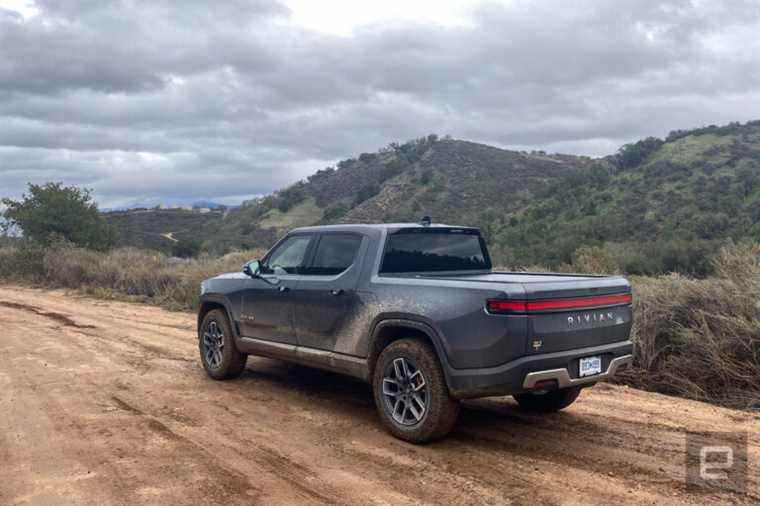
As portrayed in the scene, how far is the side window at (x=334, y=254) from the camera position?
20.0 ft

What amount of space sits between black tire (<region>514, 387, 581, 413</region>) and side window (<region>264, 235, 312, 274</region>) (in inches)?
104

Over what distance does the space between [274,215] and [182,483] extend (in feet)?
170

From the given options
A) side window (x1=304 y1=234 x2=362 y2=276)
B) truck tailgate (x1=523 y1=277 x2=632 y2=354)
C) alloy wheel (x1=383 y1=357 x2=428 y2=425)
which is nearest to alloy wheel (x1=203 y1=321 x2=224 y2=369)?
side window (x1=304 y1=234 x2=362 y2=276)

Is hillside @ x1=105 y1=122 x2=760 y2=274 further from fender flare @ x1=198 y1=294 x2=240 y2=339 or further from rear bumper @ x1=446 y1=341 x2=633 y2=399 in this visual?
rear bumper @ x1=446 y1=341 x2=633 y2=399

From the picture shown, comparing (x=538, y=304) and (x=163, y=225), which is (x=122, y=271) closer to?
(x=538, y=304)

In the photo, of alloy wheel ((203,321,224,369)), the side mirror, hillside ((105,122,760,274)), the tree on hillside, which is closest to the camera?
the side mirror

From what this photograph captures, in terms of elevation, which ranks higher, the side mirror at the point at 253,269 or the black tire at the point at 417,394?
the side mirror at the point at 253,269

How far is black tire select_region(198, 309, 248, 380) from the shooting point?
739 centimetres

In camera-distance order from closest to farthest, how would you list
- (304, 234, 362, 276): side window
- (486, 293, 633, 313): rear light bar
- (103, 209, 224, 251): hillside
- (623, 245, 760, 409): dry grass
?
1. (486, 293, 633, 313): rear light bar
2. (304, 234, 362, 276): side window
3. (623, 245, 760, 409): dry grass
4. (103, 209, 224, 251): hillside

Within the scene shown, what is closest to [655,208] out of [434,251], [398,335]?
[434,251]

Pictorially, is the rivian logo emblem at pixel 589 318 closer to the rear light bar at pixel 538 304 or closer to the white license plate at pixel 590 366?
the rear light bar at pixel 538 304

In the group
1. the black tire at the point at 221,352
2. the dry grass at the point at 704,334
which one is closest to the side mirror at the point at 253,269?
the black tire at the point at 221,352

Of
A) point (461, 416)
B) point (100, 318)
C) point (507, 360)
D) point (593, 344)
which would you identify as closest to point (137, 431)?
point (461, 416)

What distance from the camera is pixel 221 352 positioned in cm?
754
